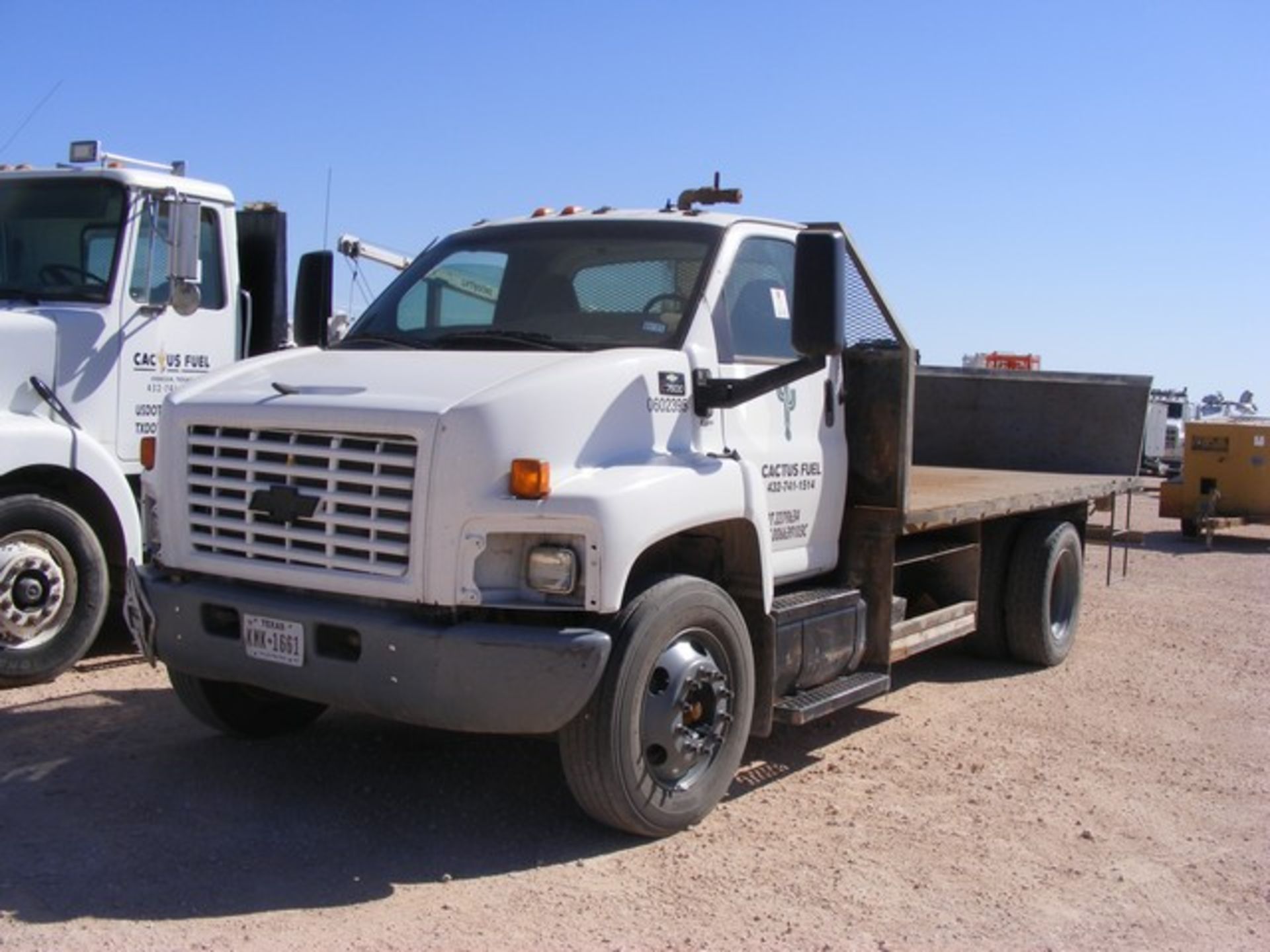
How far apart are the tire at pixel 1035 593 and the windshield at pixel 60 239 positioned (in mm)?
5815

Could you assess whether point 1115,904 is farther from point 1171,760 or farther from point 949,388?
point 949,388

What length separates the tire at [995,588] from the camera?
8.62 m

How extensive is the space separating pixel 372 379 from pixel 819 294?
1.73 m

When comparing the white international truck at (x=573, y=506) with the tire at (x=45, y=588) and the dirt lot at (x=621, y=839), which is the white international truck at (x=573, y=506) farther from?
the tire at (x=45, y=588)

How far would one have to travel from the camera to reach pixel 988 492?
315 inches

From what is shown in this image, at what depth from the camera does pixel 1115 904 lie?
4652 mm

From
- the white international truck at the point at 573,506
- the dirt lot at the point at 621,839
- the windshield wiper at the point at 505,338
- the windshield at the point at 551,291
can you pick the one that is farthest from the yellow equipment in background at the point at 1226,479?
the windshield wiper at the point at 505,338

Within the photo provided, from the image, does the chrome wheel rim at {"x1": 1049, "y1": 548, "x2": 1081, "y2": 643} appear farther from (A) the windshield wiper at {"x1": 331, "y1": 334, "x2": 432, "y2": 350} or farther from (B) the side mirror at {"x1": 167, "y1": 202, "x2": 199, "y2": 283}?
(B) the side mirror at {"x1": 167, "y1": 202, "x2": 199, "y2": 283}

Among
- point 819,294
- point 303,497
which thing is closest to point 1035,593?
point 819,294

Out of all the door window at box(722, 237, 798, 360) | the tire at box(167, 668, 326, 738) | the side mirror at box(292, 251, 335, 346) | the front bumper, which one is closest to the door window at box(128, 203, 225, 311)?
the side mirror at box(292, 251, 335, 346)

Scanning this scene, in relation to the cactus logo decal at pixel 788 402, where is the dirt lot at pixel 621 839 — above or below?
below

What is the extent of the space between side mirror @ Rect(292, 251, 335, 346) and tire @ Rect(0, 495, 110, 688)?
5.56ft

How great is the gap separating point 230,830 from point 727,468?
91.4 inches

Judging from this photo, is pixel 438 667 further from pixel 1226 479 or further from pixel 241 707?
pixel 1226 479
